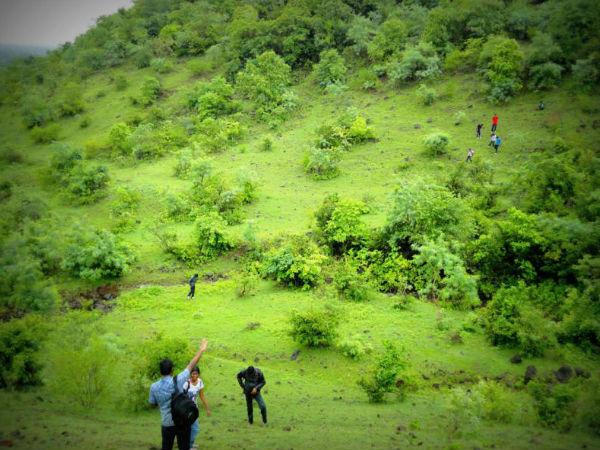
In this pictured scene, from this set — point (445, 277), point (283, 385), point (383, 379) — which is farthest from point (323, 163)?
point (383, 379)

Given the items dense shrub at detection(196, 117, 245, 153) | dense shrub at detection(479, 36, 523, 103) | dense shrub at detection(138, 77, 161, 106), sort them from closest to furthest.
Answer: dense shrub at detection(479, 36, 523, 103) < dense shrub at detection(196, 117, 245, 153) < dense shrub at detection(138, 77, 161, 106)

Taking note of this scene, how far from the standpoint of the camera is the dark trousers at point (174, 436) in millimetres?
6789

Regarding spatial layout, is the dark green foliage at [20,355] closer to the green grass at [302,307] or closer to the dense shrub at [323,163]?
the green grass at [302,307]

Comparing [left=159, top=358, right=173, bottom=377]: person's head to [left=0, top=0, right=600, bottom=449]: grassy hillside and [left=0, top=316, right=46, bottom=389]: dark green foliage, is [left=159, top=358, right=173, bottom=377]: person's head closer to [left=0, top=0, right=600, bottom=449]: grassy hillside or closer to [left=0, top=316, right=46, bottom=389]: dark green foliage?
[left=0, top=0, right=600, bottom=449]: grassy hillside

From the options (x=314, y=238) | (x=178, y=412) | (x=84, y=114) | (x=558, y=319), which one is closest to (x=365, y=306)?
(x=314, y=238)

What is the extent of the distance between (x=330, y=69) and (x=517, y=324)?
A: 32.5m

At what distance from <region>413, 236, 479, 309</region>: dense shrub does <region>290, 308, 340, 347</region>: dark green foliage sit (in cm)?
450

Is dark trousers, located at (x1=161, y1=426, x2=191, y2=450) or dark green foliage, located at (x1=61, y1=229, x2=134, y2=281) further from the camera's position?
dark green foliage, located at (x1=61, y1=229, x2=134, y2=281)

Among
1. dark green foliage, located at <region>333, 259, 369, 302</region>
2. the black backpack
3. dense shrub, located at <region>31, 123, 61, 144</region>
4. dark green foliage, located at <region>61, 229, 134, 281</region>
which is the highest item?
dense shrub, located at <region>31, 123, 61, 144</region>

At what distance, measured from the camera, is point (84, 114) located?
46.8 m

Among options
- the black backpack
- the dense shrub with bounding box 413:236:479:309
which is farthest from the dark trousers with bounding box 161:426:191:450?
the dense shrub with bounding box 413:236:479:309

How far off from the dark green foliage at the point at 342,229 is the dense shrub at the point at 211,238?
4.82 metres

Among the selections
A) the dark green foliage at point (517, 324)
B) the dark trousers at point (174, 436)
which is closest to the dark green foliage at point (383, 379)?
the dark green foliage at point (517, 324)

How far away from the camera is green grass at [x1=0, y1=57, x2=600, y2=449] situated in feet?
29.5
